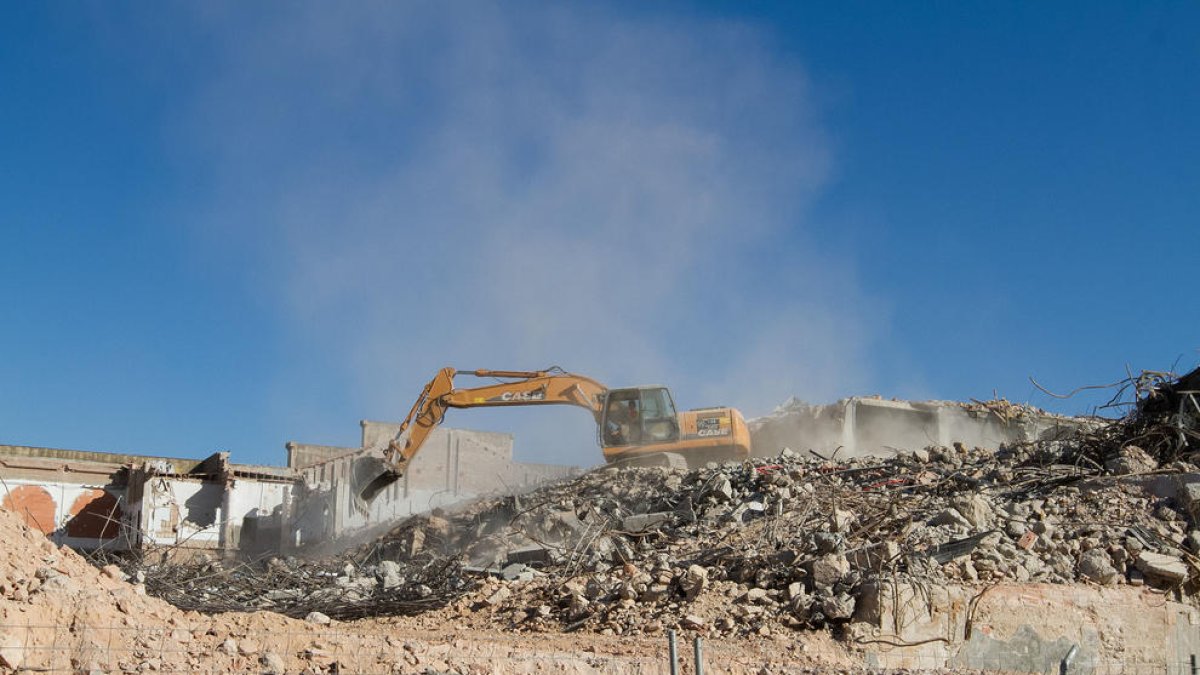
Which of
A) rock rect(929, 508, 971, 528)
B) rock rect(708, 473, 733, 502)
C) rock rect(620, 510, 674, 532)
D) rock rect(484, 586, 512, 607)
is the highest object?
rock rect(708, 473, 733, 502)

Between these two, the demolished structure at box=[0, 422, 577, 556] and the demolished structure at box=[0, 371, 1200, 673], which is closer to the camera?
the demolished structure at box=[0, 371, 1200, 673]

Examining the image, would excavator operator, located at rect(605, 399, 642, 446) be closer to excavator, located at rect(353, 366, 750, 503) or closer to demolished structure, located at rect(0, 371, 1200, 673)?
excavator, located at rect(353, 366, 750, 503)

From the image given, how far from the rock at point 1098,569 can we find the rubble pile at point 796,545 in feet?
0.06

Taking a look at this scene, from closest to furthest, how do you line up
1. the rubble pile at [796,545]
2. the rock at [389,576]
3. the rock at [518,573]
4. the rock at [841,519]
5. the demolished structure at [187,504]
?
the rubble pile at [796,545], the rock at [841,519], the rock at [518,573], the rock at [389,576], the demolished structure at [187,504]

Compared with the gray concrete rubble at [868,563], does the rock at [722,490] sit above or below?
above

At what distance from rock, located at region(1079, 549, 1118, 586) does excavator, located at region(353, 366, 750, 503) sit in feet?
29.1

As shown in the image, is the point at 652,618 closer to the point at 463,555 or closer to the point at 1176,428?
the point at 463,555

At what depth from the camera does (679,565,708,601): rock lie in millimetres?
9930

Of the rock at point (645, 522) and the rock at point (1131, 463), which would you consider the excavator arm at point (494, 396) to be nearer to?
the rock at point (645, 522)

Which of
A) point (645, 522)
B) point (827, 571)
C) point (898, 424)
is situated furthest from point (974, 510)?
point (898, 424)

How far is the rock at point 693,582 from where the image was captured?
993 centimetres

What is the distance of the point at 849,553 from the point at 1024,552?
5.69 ft

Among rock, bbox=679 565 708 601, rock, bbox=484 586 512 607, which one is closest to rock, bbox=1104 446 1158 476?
rock, bbox=679 565 708 601

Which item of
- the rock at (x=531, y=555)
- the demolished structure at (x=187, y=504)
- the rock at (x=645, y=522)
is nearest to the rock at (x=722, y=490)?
the rock at (x=645, y=522)
